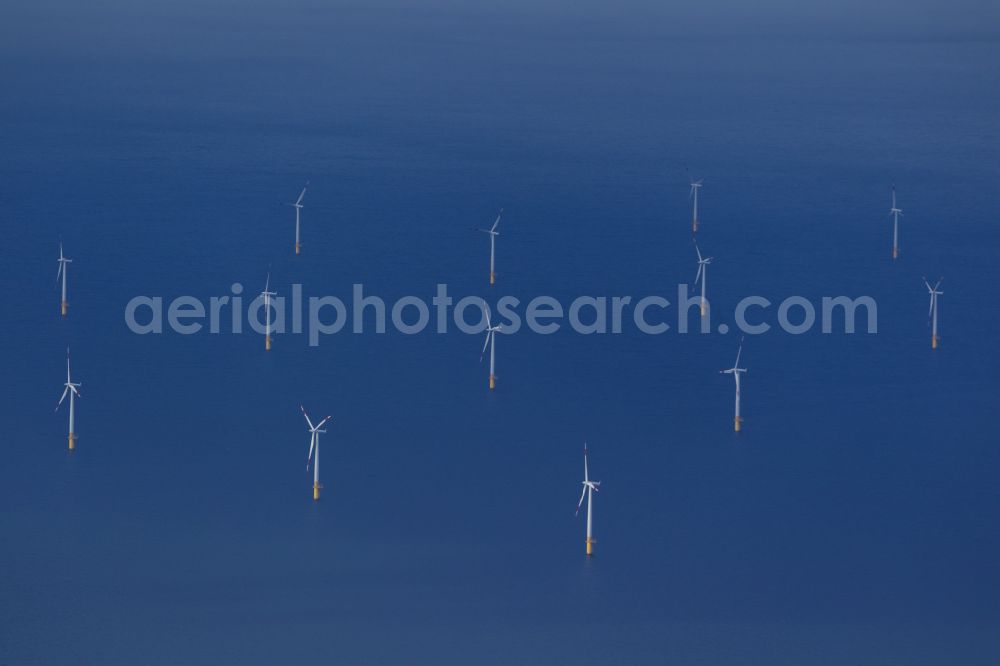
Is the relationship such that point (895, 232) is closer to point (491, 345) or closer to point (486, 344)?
point (491, 345)

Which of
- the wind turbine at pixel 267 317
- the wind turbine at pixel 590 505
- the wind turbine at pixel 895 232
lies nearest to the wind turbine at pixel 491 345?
the wind turbine at pixel 267 317

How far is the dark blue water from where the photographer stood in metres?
43.4

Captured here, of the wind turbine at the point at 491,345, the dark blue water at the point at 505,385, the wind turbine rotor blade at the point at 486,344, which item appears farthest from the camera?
the wind turbine rotor blade at the point at 486,344

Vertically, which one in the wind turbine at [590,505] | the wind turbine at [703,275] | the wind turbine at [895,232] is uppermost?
the wind turbine at [895,232]

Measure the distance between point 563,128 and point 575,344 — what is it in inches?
1475

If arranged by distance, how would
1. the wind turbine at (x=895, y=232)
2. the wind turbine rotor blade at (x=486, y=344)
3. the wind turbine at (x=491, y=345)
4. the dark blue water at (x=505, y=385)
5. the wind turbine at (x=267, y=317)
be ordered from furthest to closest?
the wind turbine at (x=895, y=232)
the wind turbine at (x=267, y=317)
the wind turbine rotor blade at (x=486, y=344)
the wind turbine at (x=491, y=345)
the dark blue water at (x=505, y=385)

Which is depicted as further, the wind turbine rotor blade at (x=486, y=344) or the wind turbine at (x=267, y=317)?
the wind turbine at (x=267, y=317)

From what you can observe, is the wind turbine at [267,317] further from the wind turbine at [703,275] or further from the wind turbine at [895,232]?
the wind turbine at [895,232]

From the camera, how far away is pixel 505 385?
56156 millimetres

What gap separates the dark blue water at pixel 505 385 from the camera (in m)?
43.4

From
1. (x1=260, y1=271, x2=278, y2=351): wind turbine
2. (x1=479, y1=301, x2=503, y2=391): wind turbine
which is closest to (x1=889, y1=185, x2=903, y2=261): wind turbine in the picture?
(x1=479, y1=301, x2=503, y2=391): wind turbine

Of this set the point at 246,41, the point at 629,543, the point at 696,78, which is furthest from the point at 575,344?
the point at 246,41

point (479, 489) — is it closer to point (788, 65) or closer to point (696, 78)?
point (696, 78)

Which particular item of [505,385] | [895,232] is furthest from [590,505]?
[895,232]
